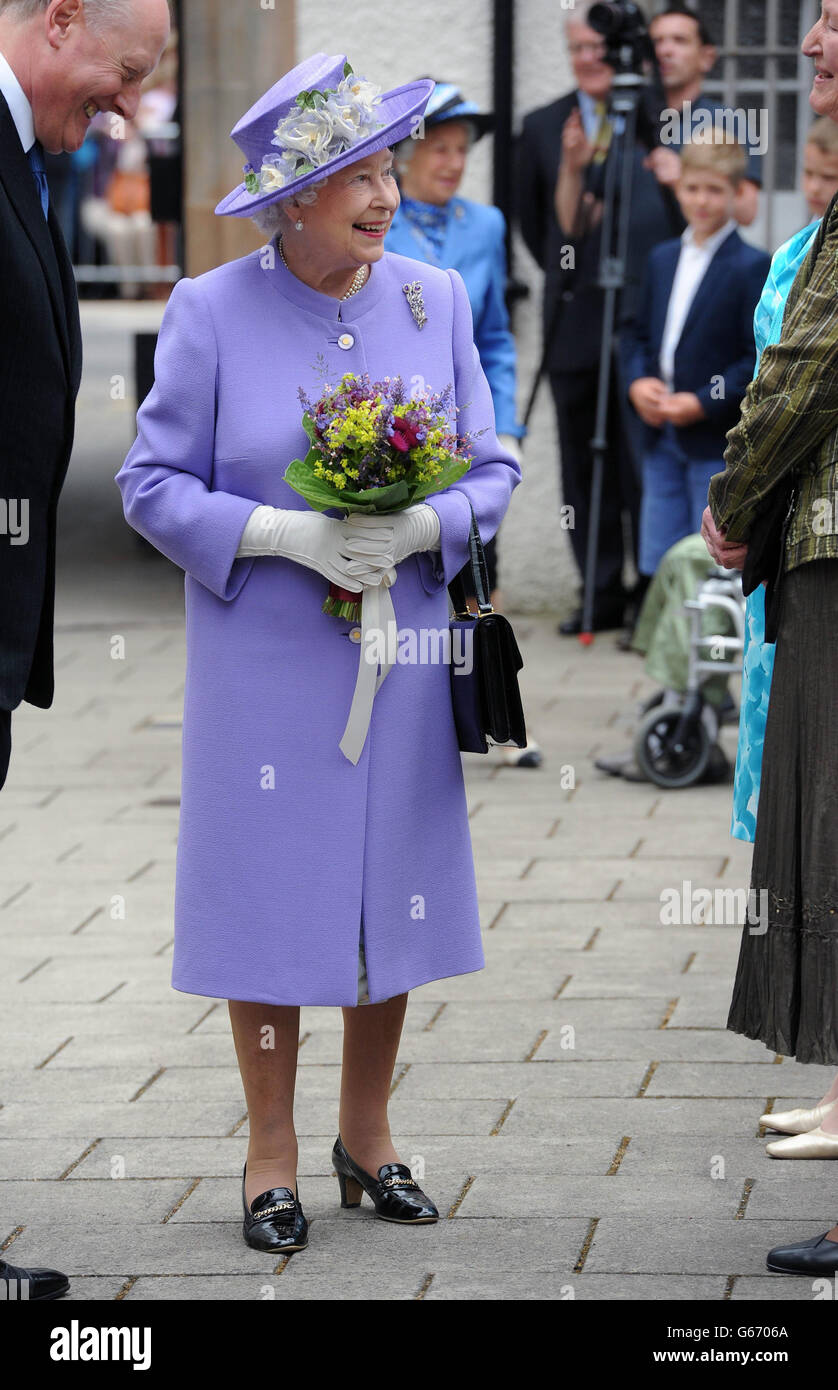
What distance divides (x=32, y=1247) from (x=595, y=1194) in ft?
3.26

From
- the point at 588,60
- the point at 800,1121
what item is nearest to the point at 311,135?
the point at 800,1121

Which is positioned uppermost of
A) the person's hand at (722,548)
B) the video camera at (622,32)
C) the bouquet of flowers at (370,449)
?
the video camera at (622,32)

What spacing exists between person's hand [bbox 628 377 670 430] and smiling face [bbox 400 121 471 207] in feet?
4.02

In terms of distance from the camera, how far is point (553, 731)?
7.85 meters

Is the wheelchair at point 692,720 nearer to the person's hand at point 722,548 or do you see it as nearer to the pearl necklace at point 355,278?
the person's hand at point 722,548

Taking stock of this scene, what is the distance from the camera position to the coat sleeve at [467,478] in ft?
12.3

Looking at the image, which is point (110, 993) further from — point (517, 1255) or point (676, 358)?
point (676, 358)

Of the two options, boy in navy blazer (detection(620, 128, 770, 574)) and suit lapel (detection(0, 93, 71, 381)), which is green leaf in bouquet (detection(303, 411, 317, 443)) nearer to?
suit lapel (detection(0, 93, 71, 381))

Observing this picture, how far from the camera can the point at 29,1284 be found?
3443 millimetres

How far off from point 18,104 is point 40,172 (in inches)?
6.3

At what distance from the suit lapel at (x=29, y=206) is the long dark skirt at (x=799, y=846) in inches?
49.7

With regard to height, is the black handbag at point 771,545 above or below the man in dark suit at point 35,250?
below

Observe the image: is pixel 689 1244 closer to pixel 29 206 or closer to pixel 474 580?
pixel 474 580

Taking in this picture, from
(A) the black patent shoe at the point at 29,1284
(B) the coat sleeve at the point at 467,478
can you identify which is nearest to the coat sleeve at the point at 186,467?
(B) the coat sleeve at the point at 467,478
